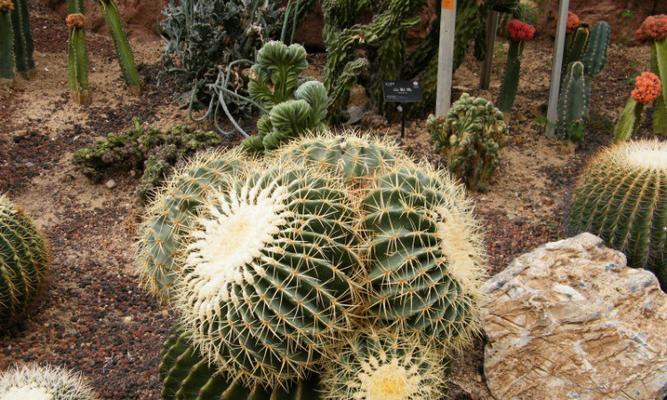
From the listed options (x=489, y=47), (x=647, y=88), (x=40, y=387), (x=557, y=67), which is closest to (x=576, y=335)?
(x=40, y=387)

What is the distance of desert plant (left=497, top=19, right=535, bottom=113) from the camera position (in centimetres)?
466

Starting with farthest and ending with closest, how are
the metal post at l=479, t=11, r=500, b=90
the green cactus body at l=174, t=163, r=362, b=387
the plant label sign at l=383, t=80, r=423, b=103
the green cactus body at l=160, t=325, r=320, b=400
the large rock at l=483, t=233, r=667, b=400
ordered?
the metal post at l=479, t=11, r=500, b=90
the plant label sign at l=383, t=80, r=423, b=103
the large rock at l=483, t=233, r=667, b=400
the green cactus body at l=160, t=325, r=320, b=400
the green cactus body at l=174, t=163, r=362, b=387

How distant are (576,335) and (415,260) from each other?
3.54 ft

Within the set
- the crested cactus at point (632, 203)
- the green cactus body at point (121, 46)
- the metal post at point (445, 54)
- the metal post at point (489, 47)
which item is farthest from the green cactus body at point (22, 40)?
the crested cactus at point (632, 203)

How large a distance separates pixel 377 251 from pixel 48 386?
130 cm

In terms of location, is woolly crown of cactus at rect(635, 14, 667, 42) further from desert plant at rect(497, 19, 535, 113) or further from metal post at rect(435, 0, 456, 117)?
metal post at rect(435, 0, 456, 117)

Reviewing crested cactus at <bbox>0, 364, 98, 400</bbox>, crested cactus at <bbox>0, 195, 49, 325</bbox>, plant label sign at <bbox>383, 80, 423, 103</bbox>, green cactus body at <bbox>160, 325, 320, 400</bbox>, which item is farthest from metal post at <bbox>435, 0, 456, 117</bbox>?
crested cactus at <bbox>0, 364, 98, 400</bbox>

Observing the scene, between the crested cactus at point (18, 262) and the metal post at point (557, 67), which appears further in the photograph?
the metal post at point (557, 67)

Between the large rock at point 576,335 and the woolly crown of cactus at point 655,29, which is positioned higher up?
the woolly crown of cactus at point 655,29

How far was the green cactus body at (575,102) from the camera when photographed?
4.52 meters

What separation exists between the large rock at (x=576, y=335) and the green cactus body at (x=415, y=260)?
72 cm

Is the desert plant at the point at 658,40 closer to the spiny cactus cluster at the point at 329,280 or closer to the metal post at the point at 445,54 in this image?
the metal post at the point at 445,54

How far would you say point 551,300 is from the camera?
2713mm

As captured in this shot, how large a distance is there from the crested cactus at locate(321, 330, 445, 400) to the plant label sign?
264 centimetres
